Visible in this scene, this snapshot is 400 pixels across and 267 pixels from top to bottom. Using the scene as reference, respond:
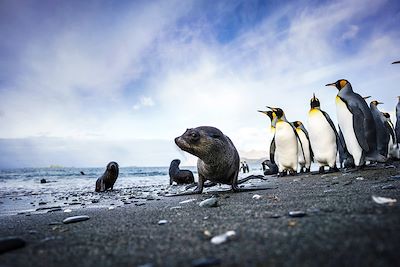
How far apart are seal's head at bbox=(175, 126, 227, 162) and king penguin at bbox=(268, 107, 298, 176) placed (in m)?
6.20

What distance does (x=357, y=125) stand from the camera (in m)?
7.69

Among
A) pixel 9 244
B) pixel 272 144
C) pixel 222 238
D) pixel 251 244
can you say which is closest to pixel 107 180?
pixel 272 144

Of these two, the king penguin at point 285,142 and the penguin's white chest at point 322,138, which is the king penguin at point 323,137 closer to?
the penguin's white chest at point 322,138

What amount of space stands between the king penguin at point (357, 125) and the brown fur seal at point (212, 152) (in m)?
4.70

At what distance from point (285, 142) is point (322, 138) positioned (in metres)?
1.46

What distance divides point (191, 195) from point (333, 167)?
6617mm

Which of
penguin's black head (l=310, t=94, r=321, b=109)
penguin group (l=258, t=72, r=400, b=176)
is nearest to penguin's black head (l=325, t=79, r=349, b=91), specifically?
penguin group (l=258, t=72, r=400, b=176)

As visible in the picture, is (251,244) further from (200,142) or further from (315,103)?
(315,103)

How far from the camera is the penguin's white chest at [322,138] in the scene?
368 inches

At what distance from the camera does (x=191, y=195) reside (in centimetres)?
536

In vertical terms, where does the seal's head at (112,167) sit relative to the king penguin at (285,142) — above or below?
below

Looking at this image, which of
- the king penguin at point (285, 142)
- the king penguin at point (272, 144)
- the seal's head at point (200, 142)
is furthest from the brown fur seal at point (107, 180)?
the king penguin at point (272, 144)

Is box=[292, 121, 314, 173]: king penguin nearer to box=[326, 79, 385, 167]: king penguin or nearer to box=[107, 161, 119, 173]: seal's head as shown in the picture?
box=[326, 79, 385, 167]: king penguin

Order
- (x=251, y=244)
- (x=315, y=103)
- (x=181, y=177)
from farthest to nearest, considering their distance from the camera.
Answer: (x=181, y=177)
(x=315, y=103)
(x=251, y=244)
